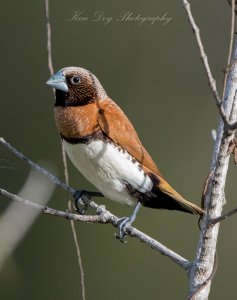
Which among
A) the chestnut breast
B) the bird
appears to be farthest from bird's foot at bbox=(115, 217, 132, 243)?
the chestnut breast

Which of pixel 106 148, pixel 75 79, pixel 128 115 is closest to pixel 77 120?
pixel 106 148

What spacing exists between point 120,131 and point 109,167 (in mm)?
145

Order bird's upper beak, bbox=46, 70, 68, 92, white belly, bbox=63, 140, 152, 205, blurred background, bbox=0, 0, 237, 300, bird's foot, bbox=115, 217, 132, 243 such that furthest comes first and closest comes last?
blurred background, bbox=0, 0, 237, 300
bird's upper beak, bbox=46, 70, 68, 92
white belly, bbox=63, 140, 152, 205
bird's foot, bbox=115, 217, 132, 243

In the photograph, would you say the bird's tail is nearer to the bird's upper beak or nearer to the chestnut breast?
the chestnut breast

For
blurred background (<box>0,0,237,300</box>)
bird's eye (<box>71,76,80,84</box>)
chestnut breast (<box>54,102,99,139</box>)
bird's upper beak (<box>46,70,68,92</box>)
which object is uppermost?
bird's eye (<box>71,76,80,84</box>)

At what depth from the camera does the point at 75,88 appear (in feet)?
12.2

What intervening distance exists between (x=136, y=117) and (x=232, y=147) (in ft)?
12.8

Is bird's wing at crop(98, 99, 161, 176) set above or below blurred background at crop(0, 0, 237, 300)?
above

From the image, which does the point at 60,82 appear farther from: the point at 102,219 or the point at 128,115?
the point at 128,115

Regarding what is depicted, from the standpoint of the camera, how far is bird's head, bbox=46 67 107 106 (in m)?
3.69

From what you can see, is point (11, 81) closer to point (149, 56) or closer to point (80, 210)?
point (149, 56)

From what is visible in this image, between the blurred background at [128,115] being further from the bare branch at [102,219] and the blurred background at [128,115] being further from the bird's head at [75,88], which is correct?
the bare branch at [102,219]

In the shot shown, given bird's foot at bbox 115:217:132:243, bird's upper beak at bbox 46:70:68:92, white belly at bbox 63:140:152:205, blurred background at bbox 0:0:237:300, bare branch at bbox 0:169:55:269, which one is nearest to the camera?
bare branch at bbox 0:169:55:269

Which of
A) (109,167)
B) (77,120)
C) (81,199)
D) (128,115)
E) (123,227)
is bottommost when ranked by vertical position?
(128,115)
